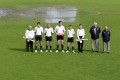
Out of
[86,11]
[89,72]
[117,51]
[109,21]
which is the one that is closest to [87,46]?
[117,51]

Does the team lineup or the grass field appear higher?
the team lineup

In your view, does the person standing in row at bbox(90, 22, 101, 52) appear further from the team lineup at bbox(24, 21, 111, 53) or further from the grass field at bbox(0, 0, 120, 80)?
the grass field at bbox(0, 0, 120, 80)

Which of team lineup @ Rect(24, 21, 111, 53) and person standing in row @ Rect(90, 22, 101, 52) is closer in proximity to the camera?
team lineup @ Rect(24, 21, 111, 53)

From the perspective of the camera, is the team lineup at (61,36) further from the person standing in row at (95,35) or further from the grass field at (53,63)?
the grass field at (53,63)

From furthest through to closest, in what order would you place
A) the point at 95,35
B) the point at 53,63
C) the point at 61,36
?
1. the point at 95,35
2. the point at 61,36
3. the point at 53,63

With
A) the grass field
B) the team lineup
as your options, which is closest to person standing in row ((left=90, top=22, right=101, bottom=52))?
the team lineup

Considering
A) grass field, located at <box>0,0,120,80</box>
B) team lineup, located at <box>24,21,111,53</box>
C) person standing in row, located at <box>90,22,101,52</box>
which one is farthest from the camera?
person standing in row, located at <box>90,22,101,52</box>

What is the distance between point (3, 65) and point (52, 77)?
4.27 m

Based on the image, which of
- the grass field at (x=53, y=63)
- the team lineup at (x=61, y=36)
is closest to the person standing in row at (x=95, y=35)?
the team lineup at (x=61, y=36)

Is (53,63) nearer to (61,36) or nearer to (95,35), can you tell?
(61,36)

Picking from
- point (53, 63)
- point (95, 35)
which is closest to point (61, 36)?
point (95, 35)

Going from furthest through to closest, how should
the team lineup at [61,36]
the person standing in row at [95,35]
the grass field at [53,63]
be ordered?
the person standing in row at [95,35] → the team lineup at [61,36] → the grass field at [53,63]

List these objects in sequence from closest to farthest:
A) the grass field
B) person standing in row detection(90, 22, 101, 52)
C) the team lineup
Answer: the grass field, the team lineup, person standing in row detection(90, 22, 101, 52)

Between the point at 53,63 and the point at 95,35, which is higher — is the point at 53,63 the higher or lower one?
the lower one
